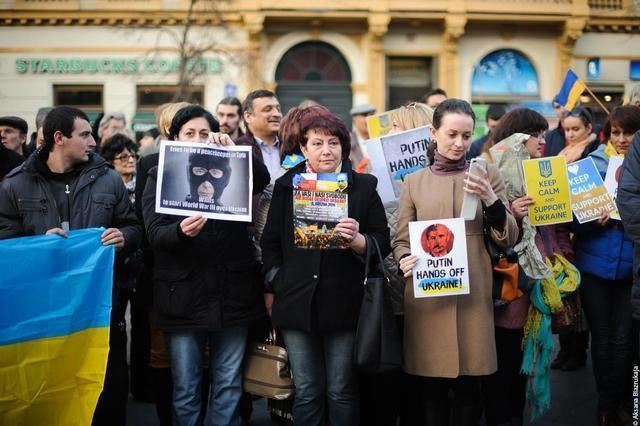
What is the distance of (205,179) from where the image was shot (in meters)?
3.83

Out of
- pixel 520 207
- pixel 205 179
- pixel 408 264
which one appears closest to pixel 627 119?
pixel 520 207

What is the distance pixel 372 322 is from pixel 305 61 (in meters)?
17.6

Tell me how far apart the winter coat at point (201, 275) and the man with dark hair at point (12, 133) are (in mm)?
2527

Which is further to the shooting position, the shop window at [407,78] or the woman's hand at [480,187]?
the shop window at [407,78]

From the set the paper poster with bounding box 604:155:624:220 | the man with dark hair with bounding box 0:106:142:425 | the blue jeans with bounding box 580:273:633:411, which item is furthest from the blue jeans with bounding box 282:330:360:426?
the paper poster with bounding box 604:155:624:220

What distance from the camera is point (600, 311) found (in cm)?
473

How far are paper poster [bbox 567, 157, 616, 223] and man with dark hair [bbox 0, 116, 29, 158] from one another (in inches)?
170

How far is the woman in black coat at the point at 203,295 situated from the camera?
397 cm

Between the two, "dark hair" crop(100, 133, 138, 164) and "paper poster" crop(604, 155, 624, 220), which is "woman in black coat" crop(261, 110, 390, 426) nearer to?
"paper poster" crop(604, 155, 624, 220)

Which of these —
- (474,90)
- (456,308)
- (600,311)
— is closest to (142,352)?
(456,308)

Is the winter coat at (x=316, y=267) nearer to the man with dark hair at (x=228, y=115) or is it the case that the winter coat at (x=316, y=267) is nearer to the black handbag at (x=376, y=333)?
the black handbag at (x=376, y=333)

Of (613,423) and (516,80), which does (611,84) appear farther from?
(613,423)

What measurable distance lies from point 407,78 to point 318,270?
→ 17.8m

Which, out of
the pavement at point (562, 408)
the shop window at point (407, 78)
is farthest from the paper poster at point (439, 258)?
the shop window at point (407, 78)
